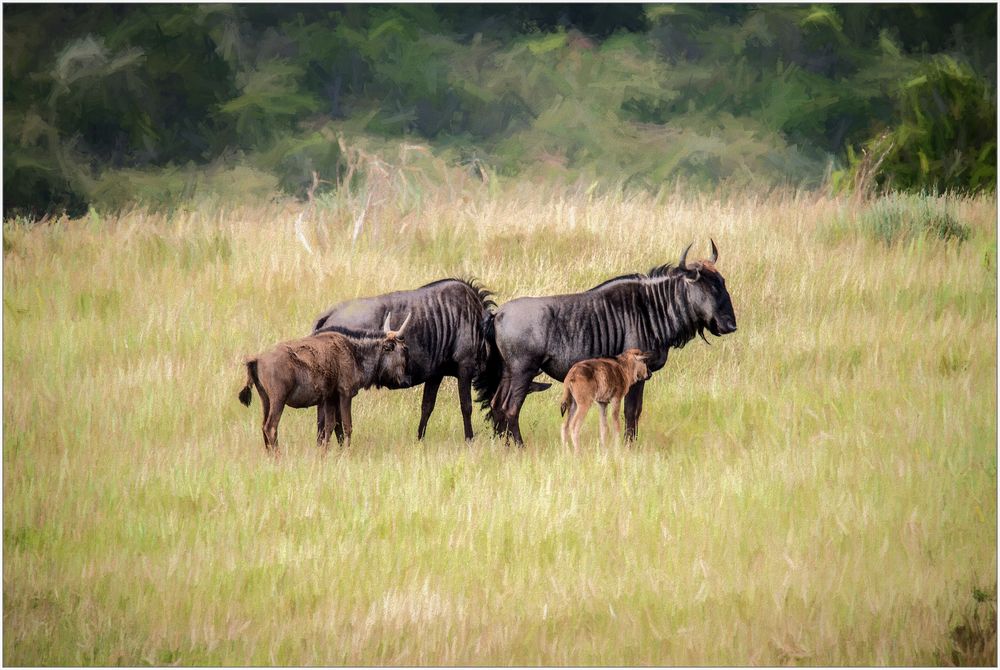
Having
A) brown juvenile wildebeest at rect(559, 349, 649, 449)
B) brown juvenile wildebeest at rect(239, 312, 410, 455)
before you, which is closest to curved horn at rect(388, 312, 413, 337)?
brown juvenile wildebeest at rect(239, 312, 410, 455)

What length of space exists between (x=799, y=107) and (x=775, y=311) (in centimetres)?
2082

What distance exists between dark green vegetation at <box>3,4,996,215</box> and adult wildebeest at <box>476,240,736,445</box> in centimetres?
2110

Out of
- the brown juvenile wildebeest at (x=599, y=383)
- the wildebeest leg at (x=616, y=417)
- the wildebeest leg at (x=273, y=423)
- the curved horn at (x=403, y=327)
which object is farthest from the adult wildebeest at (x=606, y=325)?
the wildebeest leg at (x=273, y=423)

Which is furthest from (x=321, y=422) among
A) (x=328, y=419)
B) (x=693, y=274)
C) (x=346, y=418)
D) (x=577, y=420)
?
(x=693, y=274)

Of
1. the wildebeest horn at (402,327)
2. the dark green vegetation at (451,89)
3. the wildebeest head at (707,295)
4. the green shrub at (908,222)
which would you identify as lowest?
the wildebeest horn at (402,327)

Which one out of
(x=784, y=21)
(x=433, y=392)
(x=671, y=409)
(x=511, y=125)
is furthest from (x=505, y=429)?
(x=784, y=21)

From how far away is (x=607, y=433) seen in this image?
31.1 feet

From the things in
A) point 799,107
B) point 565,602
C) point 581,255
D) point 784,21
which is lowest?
point 565,602

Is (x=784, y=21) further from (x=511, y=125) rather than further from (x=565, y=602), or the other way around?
(x=565, y=602)

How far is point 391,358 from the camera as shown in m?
8.59

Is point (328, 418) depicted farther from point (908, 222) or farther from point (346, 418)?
point (908, 222)

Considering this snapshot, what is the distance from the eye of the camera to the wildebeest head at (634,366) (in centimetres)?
867

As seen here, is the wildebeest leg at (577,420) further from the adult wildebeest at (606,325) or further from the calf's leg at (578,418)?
the adult wildebeest at (606,325)

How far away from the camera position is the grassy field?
5848 mm
